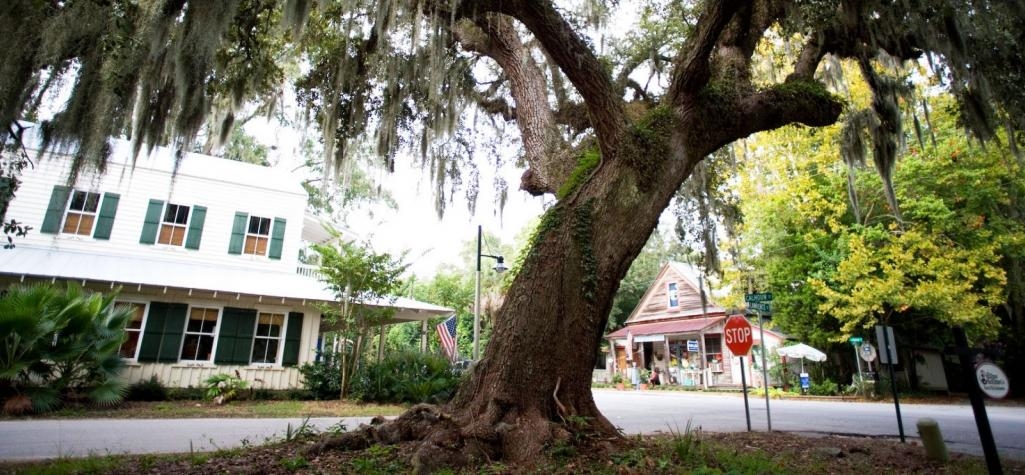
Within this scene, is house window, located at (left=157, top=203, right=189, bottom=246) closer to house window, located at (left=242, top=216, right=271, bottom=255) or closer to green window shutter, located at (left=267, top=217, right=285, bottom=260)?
house window, located at (left=242, top=216, right=271, bottom=255)

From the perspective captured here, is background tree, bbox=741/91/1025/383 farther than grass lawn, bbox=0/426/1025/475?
Yes

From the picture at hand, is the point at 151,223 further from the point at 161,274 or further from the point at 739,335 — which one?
the point at 739,335

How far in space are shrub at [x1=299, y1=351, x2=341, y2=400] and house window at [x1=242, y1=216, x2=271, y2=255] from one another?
4466 mm

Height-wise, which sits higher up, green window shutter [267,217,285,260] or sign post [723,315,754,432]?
green window shutter [267,217,285,260]

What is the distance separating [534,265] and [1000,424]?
33.7ft

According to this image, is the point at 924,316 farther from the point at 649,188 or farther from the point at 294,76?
the point at 294,76

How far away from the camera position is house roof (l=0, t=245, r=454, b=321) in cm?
1205

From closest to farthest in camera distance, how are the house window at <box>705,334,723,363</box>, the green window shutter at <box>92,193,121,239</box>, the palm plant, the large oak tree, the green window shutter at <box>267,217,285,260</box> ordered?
the large oak tree < the palm plant < the green window shutter at <box>92,193,121,239</box> < the green window shutter at <box>267,217,285,260</box> < the house window at <box>705,334,723,363</box>

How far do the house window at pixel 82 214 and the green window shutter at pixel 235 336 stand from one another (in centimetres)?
444

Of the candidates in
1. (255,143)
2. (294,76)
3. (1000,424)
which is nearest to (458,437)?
(294,76)

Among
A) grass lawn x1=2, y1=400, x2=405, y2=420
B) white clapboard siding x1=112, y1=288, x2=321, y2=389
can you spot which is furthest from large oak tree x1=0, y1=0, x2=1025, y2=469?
white clapboard siding x1=112, y1=288, x2=321, y2=389

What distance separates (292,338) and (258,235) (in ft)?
11.5

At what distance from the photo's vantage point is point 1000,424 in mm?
9625

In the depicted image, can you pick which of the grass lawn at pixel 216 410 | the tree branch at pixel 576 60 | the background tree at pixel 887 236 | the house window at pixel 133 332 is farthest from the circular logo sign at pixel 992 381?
the house window at pixel 133 332
